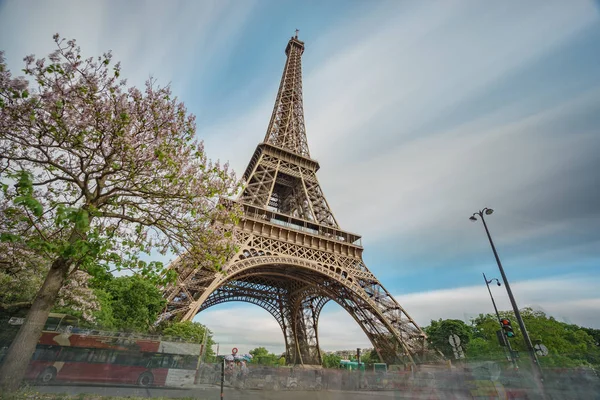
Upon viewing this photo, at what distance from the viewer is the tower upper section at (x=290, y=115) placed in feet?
117

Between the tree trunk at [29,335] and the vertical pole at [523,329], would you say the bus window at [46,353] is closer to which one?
the tree trunk at [29,335]

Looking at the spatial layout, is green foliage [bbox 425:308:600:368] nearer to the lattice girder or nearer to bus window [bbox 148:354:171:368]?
the lattice girder

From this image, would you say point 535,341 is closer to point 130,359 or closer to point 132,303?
point 130,359

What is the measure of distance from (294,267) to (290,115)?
71.5 ft

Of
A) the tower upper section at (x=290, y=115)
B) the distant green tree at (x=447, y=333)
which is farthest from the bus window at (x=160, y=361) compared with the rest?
the distant green tree at (x=447, y=333)

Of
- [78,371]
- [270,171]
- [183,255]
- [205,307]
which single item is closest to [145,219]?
[183,255]

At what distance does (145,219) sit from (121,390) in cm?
579

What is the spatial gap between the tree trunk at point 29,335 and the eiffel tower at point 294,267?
7503mm

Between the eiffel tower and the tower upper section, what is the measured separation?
0.51 ft

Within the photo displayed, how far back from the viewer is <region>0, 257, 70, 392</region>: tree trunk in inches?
234

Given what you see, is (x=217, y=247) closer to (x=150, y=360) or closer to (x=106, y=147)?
(x=106, y=147)

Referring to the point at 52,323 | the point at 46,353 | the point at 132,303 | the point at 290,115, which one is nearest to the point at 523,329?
the point at 46,353

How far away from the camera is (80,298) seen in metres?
15.6

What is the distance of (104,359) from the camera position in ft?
31.6
